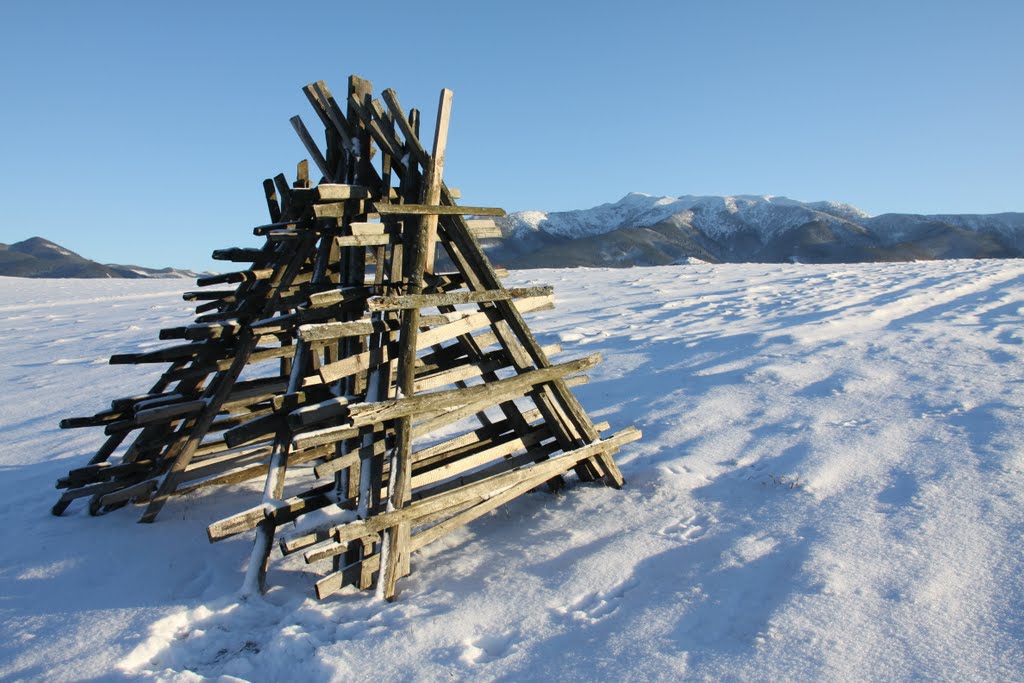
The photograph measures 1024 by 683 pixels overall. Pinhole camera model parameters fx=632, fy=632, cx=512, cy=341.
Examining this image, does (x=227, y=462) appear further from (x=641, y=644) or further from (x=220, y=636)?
(x=641, y=644)

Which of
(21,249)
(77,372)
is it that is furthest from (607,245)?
(21,249)

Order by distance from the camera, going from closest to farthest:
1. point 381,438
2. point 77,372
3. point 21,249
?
point 381,438 < point 77,372 < point 21,249

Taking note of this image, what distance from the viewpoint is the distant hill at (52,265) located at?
5819 centimetres

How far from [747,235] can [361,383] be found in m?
92.1

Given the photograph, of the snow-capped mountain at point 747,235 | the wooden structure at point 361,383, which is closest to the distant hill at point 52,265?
the snow-capped mountain at point 747,235

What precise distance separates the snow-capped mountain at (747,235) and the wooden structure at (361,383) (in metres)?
48.1

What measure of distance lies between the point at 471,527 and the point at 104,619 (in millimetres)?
2441

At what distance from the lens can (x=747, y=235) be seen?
8900 centimetres

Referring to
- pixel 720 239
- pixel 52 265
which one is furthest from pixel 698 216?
pixel 52 265

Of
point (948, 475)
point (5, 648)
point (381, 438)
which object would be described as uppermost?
point (381, 438)

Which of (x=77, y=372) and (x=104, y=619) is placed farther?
(x=77, y=372)

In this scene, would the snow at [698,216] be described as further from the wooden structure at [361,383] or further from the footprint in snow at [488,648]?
the footprint in snow at [488,648]

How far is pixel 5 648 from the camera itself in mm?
3520

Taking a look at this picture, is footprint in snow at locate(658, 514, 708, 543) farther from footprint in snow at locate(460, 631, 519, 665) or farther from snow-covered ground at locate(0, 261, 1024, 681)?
footprint in snow at locate(460, 631, 519, 665)
